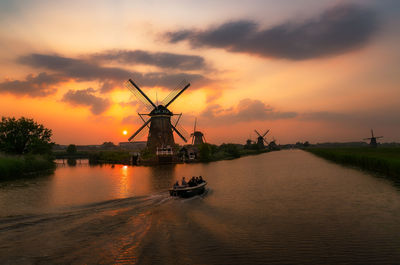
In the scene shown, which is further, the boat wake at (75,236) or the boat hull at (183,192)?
the boat hull at (183,192)

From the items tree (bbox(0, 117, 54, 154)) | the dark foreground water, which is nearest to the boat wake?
the dark foreground water

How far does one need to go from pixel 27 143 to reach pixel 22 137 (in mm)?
2023

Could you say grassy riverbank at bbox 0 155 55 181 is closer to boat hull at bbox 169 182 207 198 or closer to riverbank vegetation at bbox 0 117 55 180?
riverbank vegetation at bbox 0 117 55 180

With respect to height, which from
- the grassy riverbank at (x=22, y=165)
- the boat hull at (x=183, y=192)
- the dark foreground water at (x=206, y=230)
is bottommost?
the dark foreground water at (x=206, y=230)

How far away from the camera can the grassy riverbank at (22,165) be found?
47231 millimetres

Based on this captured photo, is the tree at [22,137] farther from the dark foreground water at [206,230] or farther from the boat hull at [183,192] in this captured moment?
the boat hull at [183,192]

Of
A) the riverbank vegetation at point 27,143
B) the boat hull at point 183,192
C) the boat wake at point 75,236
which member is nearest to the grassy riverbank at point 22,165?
the riverbank vegetation at point 27,143

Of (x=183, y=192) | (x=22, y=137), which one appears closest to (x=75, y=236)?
(x=183, y=192)

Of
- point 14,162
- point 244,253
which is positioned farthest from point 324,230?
point 14,162

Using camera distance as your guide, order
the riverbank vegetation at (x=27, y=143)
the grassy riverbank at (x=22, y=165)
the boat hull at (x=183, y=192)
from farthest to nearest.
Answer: the riverbank vegetation at (x=27, y=143) < the grassy riverbank at (x=22, y=165) < the boat hull at (x=183, y=192)

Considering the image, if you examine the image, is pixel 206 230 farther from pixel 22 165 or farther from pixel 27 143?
pixel 27 143

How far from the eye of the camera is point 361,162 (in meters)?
63.7

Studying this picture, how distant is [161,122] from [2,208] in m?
64.8

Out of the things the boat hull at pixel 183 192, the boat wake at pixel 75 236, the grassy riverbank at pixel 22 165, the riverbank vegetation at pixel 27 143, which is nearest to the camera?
the boat wake at pixel 75 236
